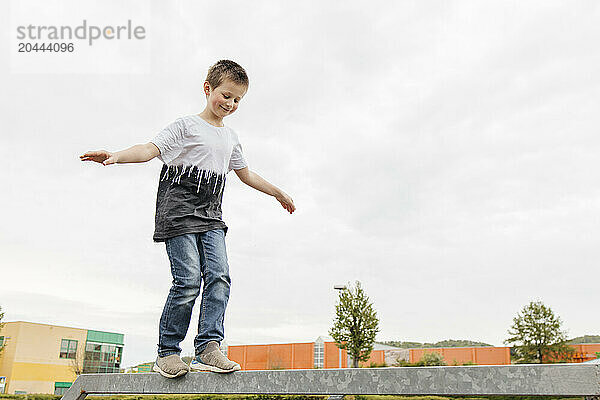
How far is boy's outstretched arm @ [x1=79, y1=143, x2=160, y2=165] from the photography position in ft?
9.77

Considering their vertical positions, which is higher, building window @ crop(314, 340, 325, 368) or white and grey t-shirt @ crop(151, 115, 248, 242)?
white and grey t-shirt @ crop(151, 115, 248, 242)

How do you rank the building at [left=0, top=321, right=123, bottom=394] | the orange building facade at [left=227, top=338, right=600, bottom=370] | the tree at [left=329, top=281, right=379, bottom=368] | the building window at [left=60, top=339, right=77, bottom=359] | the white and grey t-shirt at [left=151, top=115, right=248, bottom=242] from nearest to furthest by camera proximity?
the white and grey t-shirt at [left=151, top=115, right=248, bottom=242], the tree at [left=329, top=281, right=379, bottom=368], the orange building facade at [left=227, top=338, right=600, bottom=370], the building at [left=0, top=321, right=123, bottom=394], the building window at [left=60, top=339, right=77, bottom=359]

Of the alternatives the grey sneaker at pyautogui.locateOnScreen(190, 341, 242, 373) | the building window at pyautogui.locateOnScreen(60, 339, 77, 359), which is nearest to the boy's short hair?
the grey sneaker at pyautogui.locateOnScreen(190, 341, 242, 373)

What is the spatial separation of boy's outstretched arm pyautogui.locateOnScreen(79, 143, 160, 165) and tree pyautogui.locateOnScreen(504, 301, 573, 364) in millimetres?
26263

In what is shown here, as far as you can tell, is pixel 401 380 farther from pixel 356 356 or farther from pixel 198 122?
pixel 356 356

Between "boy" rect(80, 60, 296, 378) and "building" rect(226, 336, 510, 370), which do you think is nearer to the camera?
"boy" rect(80, 60, 296, 378)

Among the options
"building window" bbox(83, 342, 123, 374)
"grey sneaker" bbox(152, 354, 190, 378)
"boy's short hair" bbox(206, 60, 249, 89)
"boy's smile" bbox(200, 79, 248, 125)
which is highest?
"boy's short hair" bbox(206, 60, 249, 89)

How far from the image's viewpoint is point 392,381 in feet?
7.26

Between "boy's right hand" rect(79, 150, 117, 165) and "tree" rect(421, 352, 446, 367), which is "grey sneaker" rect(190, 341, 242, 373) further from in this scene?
"tree" rect(421, 352, 446, 367)

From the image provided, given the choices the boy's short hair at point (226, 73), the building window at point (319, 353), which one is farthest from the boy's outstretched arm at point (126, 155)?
the building window at point (319, 353)

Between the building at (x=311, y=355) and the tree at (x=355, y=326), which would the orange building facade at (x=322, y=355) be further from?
the tree at (x=355, y=326)

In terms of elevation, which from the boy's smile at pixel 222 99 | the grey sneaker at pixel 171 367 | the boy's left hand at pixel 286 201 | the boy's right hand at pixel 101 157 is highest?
the boy's smile at pixel 222 99

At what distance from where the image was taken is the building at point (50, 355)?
44.7 m

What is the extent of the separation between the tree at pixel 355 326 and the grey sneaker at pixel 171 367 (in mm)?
20847
